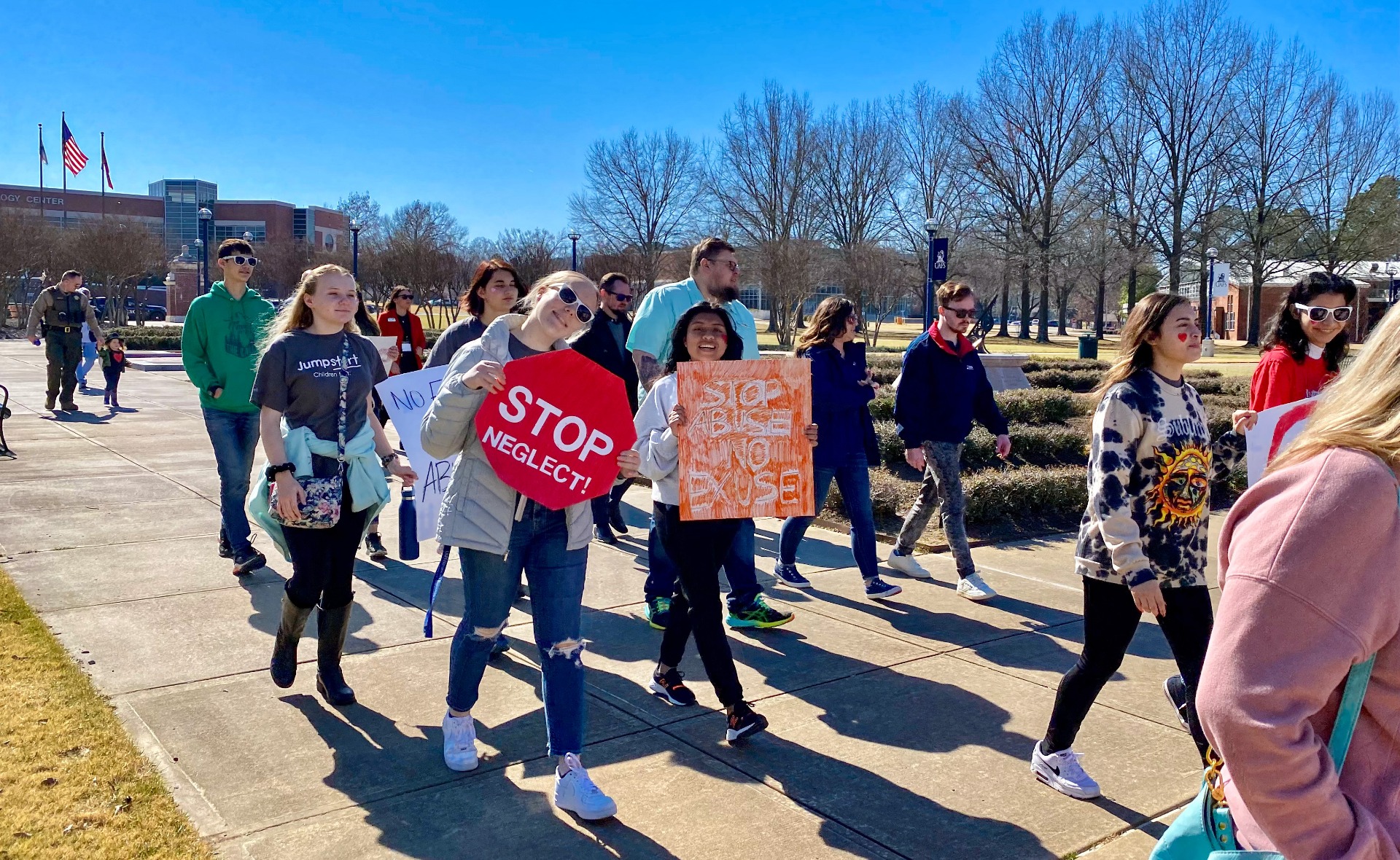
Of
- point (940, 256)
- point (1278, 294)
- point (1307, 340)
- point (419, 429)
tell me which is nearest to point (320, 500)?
point (419, 429)

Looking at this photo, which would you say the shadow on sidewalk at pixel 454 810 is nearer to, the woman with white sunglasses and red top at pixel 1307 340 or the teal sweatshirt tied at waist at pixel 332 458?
the teal sweatshirt tied at waist at pixel 332 458

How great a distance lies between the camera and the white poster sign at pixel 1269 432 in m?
4.45

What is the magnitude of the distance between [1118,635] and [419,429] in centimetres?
393

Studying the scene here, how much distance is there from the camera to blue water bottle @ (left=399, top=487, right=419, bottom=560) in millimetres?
5812

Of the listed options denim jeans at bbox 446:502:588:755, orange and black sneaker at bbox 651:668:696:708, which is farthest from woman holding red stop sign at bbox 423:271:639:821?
orange and black sneaker at bbox 651:668:696:708

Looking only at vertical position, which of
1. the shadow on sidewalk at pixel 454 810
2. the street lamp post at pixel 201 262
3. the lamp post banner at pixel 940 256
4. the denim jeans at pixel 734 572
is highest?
the street lamp post at pixel 201 262

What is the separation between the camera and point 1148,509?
12.6 ft

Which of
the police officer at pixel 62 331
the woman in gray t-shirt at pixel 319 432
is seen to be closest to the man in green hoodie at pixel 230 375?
the woman in gray t-shirt at pixel 319 432

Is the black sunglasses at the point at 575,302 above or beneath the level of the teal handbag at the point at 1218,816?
above

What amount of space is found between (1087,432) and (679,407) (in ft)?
30.1

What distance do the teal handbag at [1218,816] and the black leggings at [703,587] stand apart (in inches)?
A: 102

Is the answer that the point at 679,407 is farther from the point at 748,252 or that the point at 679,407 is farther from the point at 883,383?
the point at 748,252

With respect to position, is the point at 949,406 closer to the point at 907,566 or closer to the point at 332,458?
the point at 907,566

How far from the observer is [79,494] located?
9203 millimetres
